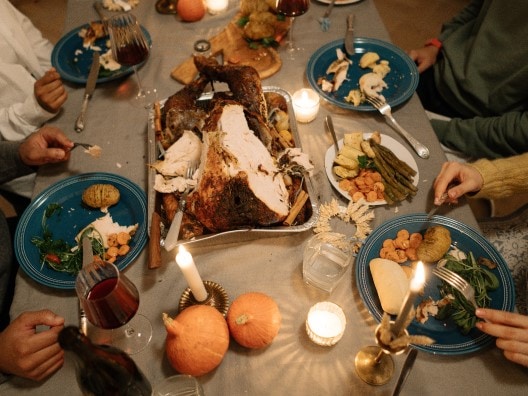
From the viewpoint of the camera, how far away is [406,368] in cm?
89

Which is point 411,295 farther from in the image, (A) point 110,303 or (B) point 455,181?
(B) point 455,181

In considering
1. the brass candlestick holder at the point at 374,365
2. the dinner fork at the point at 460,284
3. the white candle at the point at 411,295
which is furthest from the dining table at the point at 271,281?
the white candle at the point at 411,295

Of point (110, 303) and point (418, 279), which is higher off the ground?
point (418, 279)

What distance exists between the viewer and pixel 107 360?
2.52 ft

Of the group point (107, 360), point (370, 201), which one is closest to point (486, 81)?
point (370, 201)

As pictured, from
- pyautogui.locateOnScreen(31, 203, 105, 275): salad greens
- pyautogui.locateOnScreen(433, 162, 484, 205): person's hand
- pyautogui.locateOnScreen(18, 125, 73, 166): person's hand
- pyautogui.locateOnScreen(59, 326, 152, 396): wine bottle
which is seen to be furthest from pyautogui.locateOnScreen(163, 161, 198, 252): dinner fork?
pyautogui.locateOnScreen(433, 162, 484, 205): person's hand

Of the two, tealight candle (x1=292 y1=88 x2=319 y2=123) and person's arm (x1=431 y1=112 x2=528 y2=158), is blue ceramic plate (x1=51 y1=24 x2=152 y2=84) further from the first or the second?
person's arm (x1=431 y1=112 x2=528 y2=158)

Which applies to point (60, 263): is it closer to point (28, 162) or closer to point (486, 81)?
point (28, 162)

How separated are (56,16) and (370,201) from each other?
156 inches

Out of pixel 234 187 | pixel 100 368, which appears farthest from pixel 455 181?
pixel 100 368

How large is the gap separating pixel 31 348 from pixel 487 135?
177 centimetres

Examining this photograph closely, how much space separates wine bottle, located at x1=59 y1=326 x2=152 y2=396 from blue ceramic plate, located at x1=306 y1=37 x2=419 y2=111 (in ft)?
4.01

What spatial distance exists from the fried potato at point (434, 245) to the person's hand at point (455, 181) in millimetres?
126

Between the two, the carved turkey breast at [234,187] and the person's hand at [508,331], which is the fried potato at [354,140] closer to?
the carved turkey breast at [234,187]
